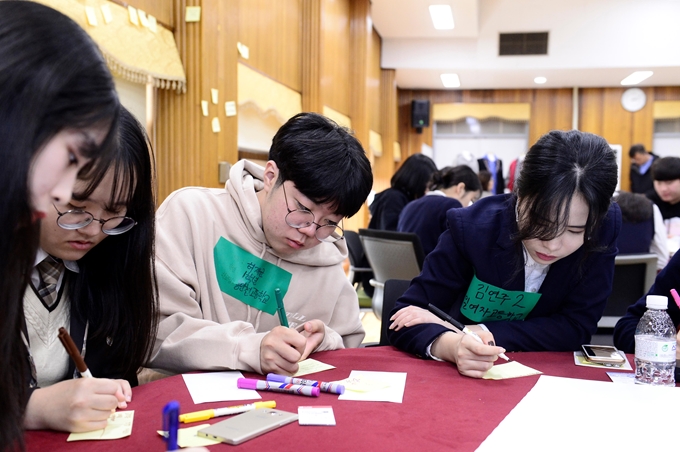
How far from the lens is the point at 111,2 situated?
2.88m

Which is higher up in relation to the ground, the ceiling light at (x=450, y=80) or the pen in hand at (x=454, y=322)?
the ceiling light at (x=450, y=80)

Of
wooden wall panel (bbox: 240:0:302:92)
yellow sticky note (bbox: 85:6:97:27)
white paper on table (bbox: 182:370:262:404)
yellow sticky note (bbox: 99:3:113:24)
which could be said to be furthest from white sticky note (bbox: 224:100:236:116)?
white paper on table (bbox: 182:370:262:404)

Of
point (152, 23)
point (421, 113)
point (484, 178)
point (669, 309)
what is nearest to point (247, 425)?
point (669, 309)

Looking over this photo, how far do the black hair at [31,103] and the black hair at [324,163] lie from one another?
2.80ft

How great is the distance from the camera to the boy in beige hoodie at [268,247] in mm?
1489

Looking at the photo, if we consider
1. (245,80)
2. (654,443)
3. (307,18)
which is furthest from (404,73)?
(654,443)

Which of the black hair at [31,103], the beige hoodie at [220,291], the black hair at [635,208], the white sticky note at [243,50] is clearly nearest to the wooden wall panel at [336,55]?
the white sticky note at [243,50]

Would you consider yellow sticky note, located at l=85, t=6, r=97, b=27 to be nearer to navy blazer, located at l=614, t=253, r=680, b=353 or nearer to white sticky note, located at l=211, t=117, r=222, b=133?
white sticky note, located at l=211, t=117, r=222, b=133

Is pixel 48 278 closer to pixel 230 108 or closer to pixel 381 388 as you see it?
pixel 381 388

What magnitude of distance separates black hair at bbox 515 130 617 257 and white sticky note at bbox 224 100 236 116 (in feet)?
8.76

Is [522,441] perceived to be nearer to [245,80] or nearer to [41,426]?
[41,426]

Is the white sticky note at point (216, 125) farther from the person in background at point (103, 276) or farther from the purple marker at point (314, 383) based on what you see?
the purple marker at point (314, 383)

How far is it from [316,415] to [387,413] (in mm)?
124

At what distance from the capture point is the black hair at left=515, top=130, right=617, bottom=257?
1499 mm
